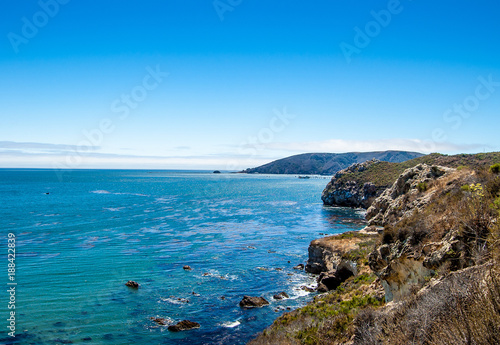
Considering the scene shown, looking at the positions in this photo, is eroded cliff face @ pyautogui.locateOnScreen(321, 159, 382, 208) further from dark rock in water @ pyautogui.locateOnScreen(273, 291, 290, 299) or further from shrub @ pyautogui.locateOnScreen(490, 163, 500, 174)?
shrub @ pyautogui.locateOnScreen(490, 163, 500, 174)

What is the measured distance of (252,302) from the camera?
25750 millimetres

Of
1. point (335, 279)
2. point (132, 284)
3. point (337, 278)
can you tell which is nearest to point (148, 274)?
point (132, 284)

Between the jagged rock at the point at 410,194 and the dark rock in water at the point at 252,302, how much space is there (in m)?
11.6

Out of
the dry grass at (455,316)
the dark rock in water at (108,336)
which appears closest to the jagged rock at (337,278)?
the dark rock in water at (108,336)

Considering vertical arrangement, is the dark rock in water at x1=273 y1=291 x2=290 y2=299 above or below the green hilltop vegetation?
below

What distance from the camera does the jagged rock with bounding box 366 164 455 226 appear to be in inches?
925

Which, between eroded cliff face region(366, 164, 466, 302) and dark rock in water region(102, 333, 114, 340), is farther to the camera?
dark rock in water region(102, 333, 114, 340)

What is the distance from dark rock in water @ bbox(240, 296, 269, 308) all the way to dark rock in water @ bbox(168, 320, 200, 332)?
462 cm

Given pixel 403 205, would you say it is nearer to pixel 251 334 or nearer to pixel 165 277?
pixel 251 334

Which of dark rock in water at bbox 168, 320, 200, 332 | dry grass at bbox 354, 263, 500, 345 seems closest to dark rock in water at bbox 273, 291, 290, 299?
dark rock in water at bbox 168, 320, 200, 332

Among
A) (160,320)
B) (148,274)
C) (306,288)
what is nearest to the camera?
(160,320)

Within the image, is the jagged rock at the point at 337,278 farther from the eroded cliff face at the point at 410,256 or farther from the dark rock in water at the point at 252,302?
the eroded cliff face at the point at 410,256

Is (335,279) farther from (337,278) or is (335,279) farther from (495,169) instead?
(495,169)

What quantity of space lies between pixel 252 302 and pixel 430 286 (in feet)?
55.1
